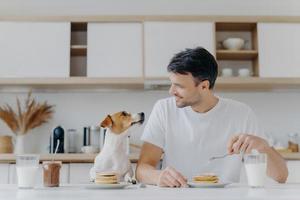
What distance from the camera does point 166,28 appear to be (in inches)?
148

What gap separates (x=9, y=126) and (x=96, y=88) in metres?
0.79

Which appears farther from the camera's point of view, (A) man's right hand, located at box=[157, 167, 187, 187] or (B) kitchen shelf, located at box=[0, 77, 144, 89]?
(B) kitchen shelf, located at box=[0, 77, 144, 89]

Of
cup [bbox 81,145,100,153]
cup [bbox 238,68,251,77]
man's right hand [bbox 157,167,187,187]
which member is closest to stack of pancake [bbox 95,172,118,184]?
man's right hand [bbox 157,167,187,187]

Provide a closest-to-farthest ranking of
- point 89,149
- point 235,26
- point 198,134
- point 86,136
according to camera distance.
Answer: point 198,134, point 89,149, point 86,136, point 235,26

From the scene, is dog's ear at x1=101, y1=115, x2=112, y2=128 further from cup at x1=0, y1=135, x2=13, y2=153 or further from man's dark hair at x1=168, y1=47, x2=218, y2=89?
cup at x1=0, y1=135, x2=13, y2=153

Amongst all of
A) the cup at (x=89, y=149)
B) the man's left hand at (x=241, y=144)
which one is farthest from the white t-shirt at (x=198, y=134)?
the cup at (x=89, y=149)

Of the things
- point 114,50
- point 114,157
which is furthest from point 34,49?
point 114,157

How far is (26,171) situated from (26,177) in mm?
20

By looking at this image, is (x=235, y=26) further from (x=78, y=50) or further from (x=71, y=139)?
(x=71, y=139)

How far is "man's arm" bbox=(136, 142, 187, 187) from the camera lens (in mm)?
1469

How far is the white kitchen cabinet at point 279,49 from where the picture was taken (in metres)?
3.73

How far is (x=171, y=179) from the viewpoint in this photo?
4.83 feet

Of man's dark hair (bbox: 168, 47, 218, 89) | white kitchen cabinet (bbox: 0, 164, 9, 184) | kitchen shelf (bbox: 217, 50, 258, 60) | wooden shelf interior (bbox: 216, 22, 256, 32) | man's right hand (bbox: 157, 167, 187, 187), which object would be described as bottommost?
white kitchen cabinet (bbox: 0, 164, 9, 184)

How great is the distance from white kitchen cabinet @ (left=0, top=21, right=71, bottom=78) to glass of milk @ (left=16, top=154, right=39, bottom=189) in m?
2.20
